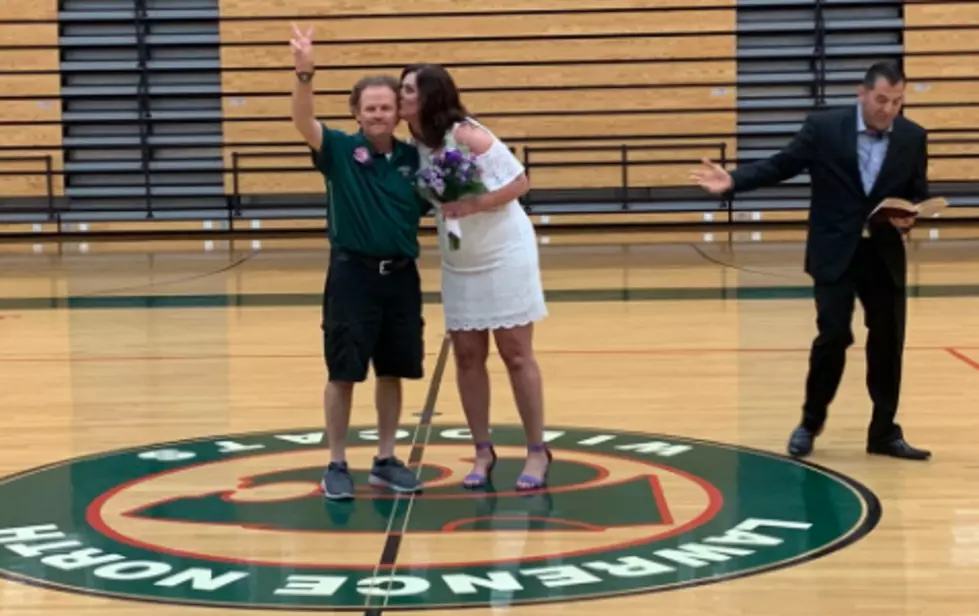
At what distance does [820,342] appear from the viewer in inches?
227

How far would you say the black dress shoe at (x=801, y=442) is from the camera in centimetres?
567

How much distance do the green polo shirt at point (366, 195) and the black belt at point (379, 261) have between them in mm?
16

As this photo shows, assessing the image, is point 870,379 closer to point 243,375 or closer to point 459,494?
point 459,494

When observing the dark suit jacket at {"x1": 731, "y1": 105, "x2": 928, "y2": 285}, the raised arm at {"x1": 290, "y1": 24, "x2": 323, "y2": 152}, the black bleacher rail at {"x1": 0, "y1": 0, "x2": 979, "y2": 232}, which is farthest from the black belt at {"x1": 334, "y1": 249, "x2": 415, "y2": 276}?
the black bleacher rail at {"x1": 0, "y1": 0, "x2": 979, "y2": 232}

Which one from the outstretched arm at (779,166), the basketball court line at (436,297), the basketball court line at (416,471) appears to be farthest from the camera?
the basketball court line at (436,297)

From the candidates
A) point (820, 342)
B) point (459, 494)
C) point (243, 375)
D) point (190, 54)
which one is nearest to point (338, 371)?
point (459, 494)

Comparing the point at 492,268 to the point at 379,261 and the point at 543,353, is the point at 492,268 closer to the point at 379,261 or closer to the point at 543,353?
the point at 379,261

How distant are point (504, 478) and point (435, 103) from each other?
1317mm

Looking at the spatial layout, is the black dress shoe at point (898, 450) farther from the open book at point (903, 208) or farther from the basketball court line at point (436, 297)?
the basketball court line at point (436, 297)

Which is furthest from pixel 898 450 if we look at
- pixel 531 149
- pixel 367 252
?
pixel 531 149

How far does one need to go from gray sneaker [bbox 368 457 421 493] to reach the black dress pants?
1580mm

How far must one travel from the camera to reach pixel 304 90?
473 cm

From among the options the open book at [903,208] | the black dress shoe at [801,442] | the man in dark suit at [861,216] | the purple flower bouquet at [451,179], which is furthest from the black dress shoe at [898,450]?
the purple flower bouquet at [451,179]

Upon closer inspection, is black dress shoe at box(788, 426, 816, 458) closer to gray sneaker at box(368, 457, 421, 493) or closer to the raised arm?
gray sneaker at box(368, 457, 421, 493)
